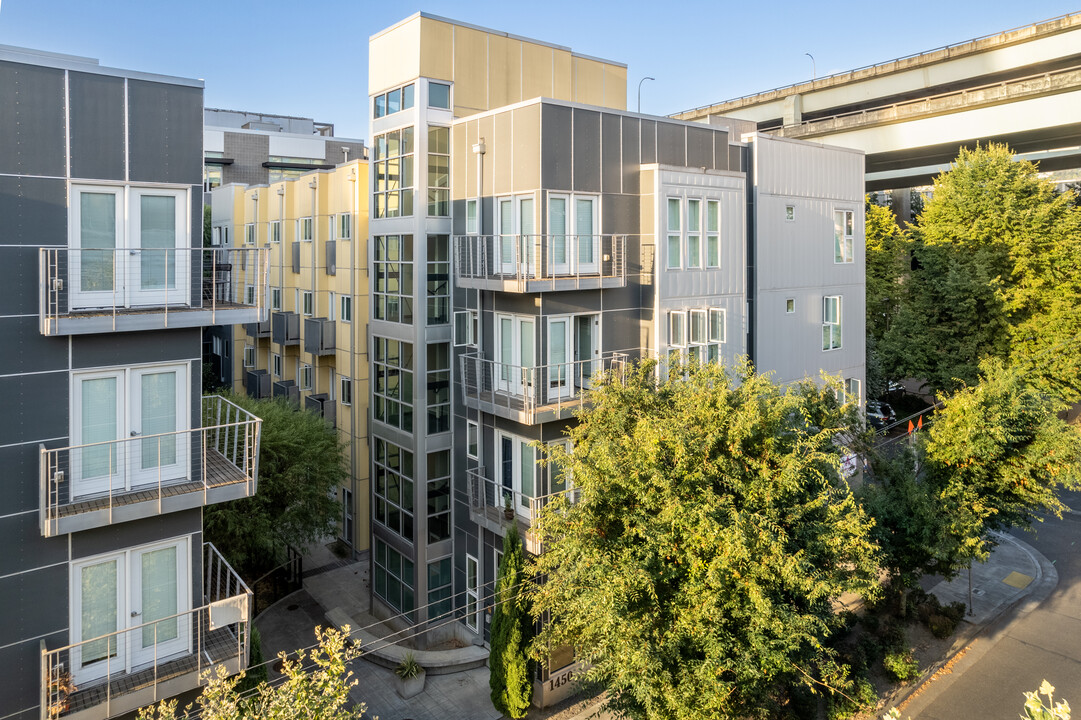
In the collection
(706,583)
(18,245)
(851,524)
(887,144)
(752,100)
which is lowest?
(706,583)

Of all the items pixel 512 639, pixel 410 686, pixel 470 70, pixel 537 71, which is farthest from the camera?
pixel 537 71

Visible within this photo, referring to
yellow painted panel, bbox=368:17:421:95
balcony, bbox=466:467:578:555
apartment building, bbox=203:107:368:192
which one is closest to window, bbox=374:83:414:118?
yellow painted panel, bbox=368:17:421:95

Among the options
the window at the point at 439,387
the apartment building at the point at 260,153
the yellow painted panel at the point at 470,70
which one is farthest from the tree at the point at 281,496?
the apartment building at the point at 260,153

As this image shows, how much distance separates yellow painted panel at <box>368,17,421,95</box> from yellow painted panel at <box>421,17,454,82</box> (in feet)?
0.54

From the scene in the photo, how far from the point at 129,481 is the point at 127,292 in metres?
2.87

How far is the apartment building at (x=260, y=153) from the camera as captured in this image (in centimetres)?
4872

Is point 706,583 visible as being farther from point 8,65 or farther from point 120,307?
Result: point 8,65

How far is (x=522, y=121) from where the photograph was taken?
16500 millimetres

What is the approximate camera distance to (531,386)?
53.7 feet

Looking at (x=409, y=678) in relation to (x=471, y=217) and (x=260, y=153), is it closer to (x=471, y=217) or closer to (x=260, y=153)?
(x=471, y=217)

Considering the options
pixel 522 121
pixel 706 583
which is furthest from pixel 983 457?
pixel 522 121

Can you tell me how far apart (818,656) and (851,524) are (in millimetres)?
2851

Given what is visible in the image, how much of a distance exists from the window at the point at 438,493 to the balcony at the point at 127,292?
900 centimetres

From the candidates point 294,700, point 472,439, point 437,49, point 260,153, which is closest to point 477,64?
point 437,49
